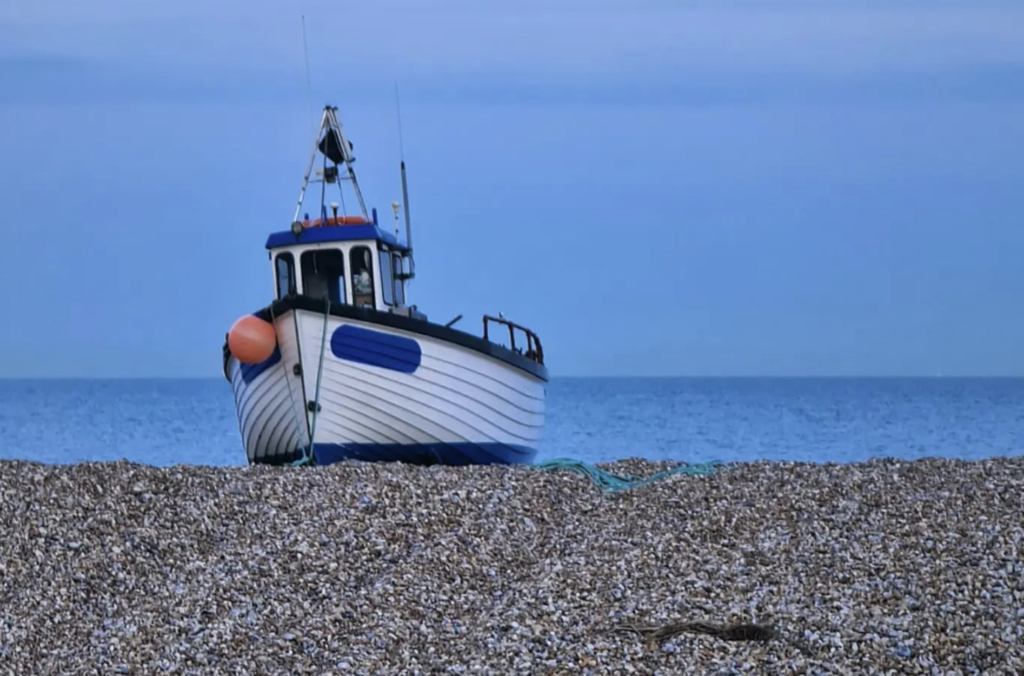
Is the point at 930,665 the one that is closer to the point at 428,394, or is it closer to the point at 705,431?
the point at 428,394

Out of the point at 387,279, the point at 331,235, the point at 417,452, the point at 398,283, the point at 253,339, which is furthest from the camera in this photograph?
the point at 398,283

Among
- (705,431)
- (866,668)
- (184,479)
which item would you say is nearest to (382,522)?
(184,479)

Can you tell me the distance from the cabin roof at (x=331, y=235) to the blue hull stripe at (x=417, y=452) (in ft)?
8.49

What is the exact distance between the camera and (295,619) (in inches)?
363

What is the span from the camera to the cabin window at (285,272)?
17.5 m

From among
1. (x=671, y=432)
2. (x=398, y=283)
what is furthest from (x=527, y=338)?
(x=671, y=432)

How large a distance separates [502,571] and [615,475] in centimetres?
362

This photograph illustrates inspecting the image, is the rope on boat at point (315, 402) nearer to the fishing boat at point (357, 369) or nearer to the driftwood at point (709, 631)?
the fishing boat at point (357, 369)

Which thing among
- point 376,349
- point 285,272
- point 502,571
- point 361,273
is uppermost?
point 285,272

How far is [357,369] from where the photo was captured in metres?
15.9

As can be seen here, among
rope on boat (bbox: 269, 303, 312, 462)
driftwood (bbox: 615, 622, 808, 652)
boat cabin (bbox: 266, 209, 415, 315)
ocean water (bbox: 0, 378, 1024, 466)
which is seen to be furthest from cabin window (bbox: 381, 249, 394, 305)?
ocean water (bbox: 0, 378, 1024, 466)

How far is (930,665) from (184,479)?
6.45 meters

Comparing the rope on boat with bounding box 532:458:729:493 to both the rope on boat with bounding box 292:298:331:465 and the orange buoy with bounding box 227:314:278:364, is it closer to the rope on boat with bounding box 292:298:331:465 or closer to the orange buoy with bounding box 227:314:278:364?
the rope on boat with bounding box 292:298:331:465

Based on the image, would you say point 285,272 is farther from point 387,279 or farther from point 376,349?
point 376,349
